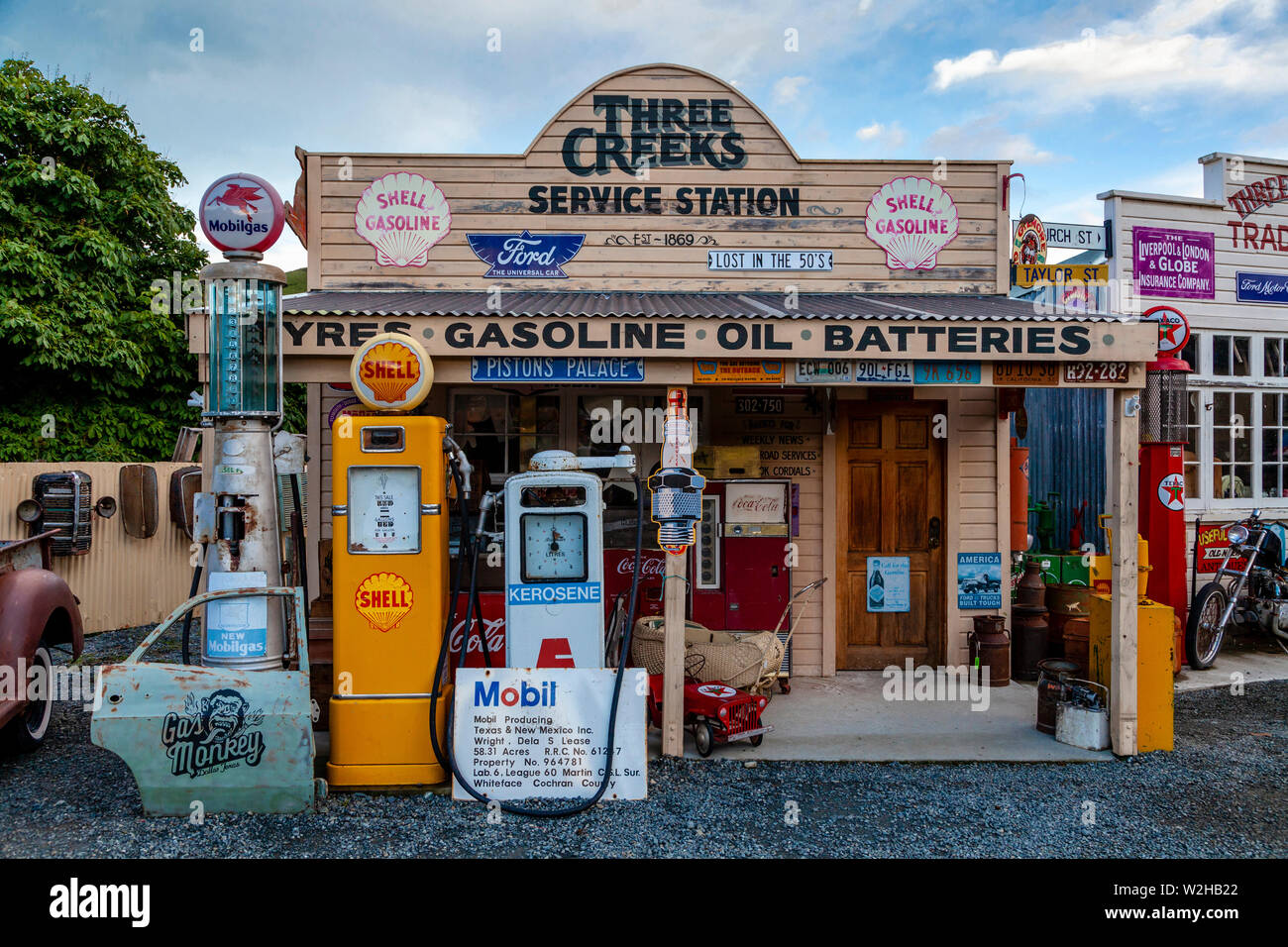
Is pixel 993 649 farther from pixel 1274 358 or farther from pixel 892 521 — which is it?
pixel 1274 358

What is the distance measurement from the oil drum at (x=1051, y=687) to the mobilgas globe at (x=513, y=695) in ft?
12.6

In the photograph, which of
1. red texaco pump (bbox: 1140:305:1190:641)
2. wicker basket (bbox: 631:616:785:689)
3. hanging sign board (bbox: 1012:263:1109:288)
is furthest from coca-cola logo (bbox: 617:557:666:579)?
hanging sign board (bbox: 1012:263:1109:288)

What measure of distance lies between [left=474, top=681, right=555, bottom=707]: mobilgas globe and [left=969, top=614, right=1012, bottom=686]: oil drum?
14.3 feet

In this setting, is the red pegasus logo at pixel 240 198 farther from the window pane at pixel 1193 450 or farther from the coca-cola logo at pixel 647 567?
the window pane at pixel 1193 450

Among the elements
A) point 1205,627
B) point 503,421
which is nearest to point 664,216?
point 503,421

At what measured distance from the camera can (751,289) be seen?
26.2 ft

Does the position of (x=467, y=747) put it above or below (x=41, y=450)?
below

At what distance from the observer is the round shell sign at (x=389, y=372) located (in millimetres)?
5281

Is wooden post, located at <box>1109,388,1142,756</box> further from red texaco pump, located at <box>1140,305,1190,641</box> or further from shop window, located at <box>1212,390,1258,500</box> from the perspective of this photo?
shop window, located at <box>1212,390,1258,500</box>

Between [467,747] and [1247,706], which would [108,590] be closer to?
[467,747]

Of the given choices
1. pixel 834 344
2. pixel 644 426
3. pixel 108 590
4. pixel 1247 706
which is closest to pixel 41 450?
pixel 108 590

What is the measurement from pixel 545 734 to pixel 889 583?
13.8 ft

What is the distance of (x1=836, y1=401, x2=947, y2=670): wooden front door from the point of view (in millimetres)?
8078

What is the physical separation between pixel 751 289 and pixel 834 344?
2.35 m
